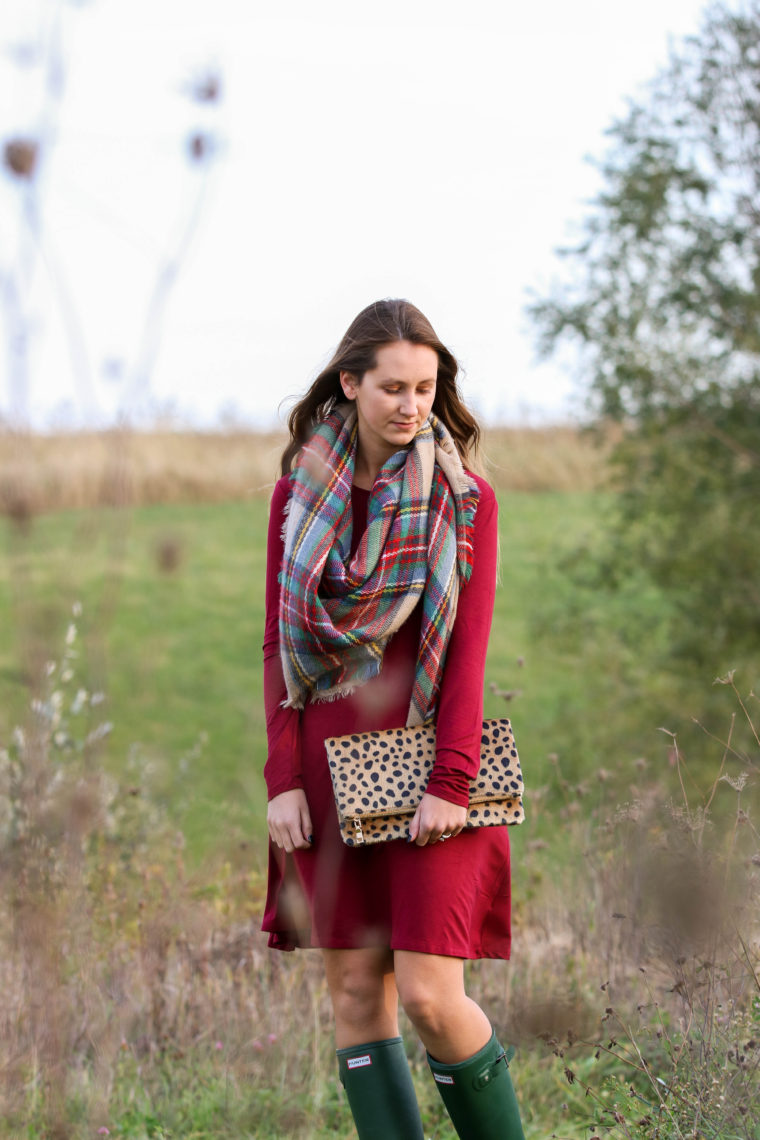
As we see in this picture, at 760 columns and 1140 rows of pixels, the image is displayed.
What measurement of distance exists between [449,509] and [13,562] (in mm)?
1505

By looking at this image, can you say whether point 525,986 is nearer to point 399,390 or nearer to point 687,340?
point 399,390

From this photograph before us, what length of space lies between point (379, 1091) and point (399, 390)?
1.47 metres

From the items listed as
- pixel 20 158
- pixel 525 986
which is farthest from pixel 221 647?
pixel 20 158

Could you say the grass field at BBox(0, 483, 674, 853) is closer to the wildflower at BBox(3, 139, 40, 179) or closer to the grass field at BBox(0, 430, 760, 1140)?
the grass field at BBox(0, 430, 760, 1140)

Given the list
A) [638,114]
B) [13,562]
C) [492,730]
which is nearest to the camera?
[13,562]

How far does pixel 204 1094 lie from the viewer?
3133 mm

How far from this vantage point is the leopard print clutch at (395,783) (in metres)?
2.34

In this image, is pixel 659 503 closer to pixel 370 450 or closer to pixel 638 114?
pixel 638 114

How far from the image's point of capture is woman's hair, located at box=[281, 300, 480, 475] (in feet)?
8.21

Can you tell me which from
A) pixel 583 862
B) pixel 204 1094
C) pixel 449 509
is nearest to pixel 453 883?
pixel 449 509

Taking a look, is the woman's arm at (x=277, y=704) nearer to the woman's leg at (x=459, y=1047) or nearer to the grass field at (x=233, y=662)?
the woman's leg at (x=459, y=1047)

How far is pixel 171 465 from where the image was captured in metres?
7.12

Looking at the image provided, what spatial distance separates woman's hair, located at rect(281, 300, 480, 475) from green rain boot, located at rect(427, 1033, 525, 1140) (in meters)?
1.31

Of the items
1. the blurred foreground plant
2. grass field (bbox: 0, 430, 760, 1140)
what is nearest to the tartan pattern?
grass field (bbox: 0, 430, 760, 1140)
